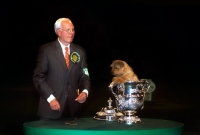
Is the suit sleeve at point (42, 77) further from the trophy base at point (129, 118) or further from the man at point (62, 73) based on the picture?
the trophy base at point (129, 118)

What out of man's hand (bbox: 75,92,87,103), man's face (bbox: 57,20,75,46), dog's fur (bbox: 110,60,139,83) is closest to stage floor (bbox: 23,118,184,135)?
man's hand (bbox: 75,92,87,103)

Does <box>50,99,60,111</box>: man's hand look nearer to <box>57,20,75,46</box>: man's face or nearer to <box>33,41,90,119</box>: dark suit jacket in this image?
<box>33,41,90,119</box>: dark suit jacket

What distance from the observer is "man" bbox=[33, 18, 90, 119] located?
15.1ft

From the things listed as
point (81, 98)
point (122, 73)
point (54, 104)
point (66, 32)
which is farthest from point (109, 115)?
point (122, 73)

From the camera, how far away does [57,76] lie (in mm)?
4637

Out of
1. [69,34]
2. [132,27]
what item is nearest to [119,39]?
[132,27]

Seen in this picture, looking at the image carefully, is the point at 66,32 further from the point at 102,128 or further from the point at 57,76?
the point at 102,128

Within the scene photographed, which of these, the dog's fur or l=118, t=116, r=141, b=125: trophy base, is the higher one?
the dog's fur

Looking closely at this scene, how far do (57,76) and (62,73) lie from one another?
5 cm

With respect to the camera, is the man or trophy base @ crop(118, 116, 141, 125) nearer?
trophy base @ crop(118, 116, 141, 125)

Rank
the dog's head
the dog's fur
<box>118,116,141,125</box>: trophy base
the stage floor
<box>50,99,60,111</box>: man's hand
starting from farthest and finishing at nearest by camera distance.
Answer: the dog's head < the dog's fur < <box>50,99,60,111</box>: man's hand < <box>118,116,141,125</box>: trophy base < the stage floor

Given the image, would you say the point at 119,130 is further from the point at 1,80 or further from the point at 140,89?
the point at 1,80

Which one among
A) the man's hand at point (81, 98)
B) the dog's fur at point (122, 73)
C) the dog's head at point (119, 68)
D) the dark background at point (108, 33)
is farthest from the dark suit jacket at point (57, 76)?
the dark background at point (108, 33)

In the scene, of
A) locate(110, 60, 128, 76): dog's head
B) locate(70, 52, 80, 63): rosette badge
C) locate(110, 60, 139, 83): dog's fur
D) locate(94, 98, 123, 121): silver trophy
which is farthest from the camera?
locate(110, 60, 128, 76): dog's head
